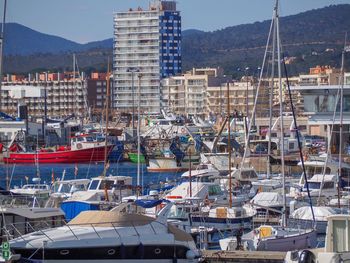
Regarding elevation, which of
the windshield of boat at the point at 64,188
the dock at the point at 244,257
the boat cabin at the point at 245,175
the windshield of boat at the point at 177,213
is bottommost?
the boat cabin at the point at 245,175

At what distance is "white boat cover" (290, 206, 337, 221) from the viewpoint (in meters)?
33.4

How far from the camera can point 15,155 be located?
8481 centimetres

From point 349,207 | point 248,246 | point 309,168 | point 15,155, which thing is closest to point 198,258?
point 248,246

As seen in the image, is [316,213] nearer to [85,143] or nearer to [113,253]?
[113,253]

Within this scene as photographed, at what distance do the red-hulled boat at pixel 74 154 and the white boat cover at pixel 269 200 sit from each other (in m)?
45.3

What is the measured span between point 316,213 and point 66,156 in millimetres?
A: 54715

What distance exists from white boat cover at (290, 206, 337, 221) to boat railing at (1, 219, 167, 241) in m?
9.44

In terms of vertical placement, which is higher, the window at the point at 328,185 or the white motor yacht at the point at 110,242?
the white motor yacht at the point at 110,242

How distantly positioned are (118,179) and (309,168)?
917 centimetres

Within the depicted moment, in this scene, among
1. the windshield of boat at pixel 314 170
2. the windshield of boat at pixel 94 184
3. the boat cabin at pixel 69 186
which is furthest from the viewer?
the windshield of boat at pixel 314 170

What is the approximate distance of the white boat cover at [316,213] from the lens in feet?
109

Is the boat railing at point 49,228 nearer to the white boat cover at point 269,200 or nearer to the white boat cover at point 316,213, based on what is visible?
the white boat cover at point 316,213

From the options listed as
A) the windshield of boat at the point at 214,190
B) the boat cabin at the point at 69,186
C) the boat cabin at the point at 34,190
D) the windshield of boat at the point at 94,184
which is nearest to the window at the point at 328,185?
the windshield of boat at the point at 214,190

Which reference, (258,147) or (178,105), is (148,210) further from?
(178,105)
